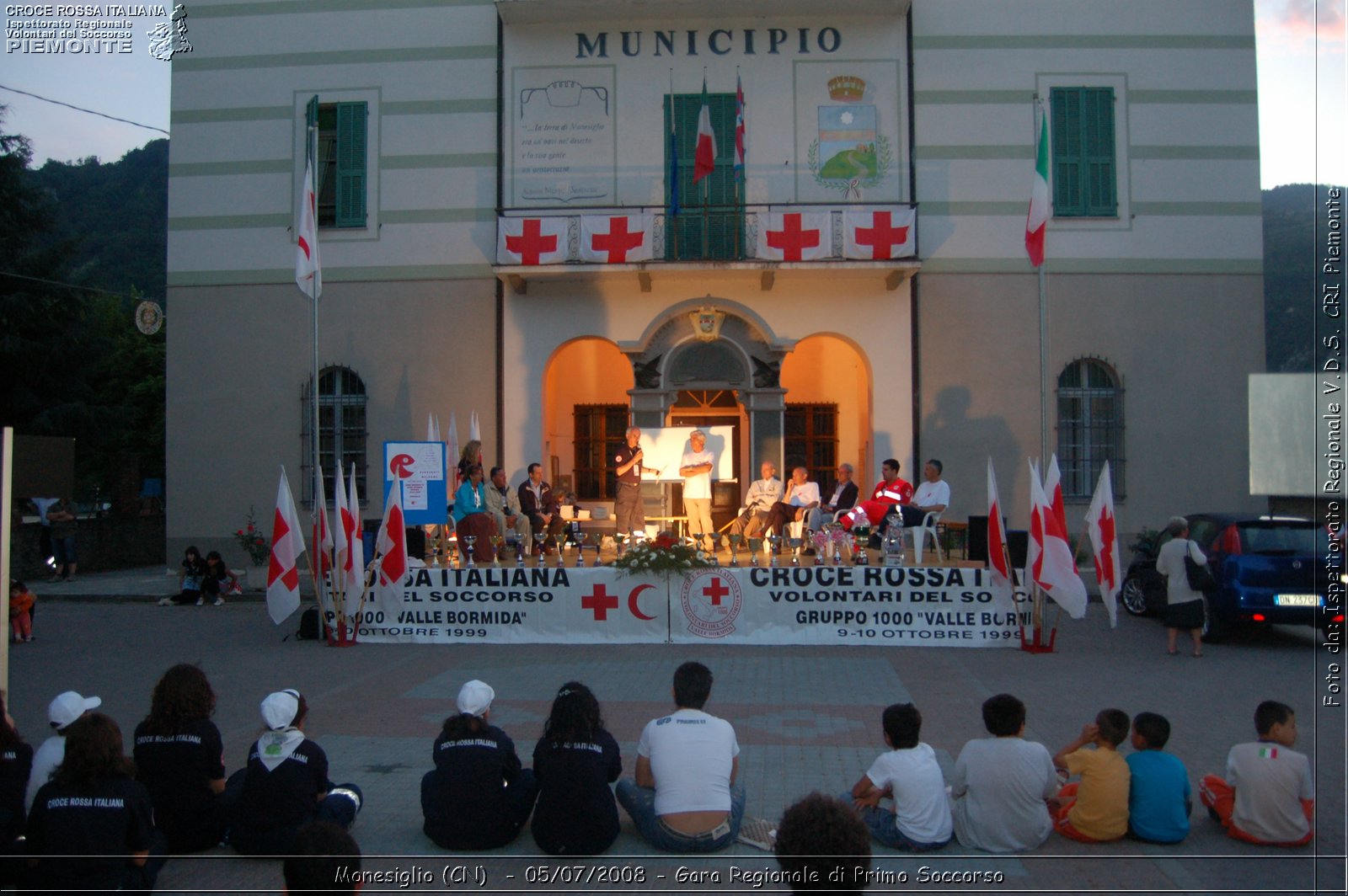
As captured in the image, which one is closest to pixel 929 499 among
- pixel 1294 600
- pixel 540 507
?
pixel 1294 600

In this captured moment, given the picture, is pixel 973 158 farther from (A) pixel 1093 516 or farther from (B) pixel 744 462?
(A) pixel 1093 516

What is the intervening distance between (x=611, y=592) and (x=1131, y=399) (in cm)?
1083

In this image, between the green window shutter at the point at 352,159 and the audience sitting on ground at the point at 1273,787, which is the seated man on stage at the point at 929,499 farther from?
the green window shutter at the point at 352,159

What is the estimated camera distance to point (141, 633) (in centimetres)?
1462

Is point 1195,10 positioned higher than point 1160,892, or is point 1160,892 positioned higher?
point 1195,10

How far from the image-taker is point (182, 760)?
564 cm

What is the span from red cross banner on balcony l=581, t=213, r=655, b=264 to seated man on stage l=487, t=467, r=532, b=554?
4874 mm

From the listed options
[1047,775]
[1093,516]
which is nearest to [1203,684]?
[1093,516]

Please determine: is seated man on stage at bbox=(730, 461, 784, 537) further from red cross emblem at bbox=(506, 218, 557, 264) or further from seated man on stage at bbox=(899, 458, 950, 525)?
red cross emblem at bbox=(506, 218, 557, 264)

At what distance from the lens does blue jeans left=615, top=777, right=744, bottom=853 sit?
18.4 feet

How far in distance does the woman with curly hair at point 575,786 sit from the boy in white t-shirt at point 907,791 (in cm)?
134

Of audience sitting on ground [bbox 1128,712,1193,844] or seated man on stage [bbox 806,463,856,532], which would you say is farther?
seated man on stage [bbox 806,463,856,532]

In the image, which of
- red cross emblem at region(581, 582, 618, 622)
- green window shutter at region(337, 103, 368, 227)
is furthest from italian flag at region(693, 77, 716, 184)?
red cross emblem at region(581, 582, 618, 622)

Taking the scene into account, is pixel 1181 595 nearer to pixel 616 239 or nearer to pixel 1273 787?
pixel 1273 787
